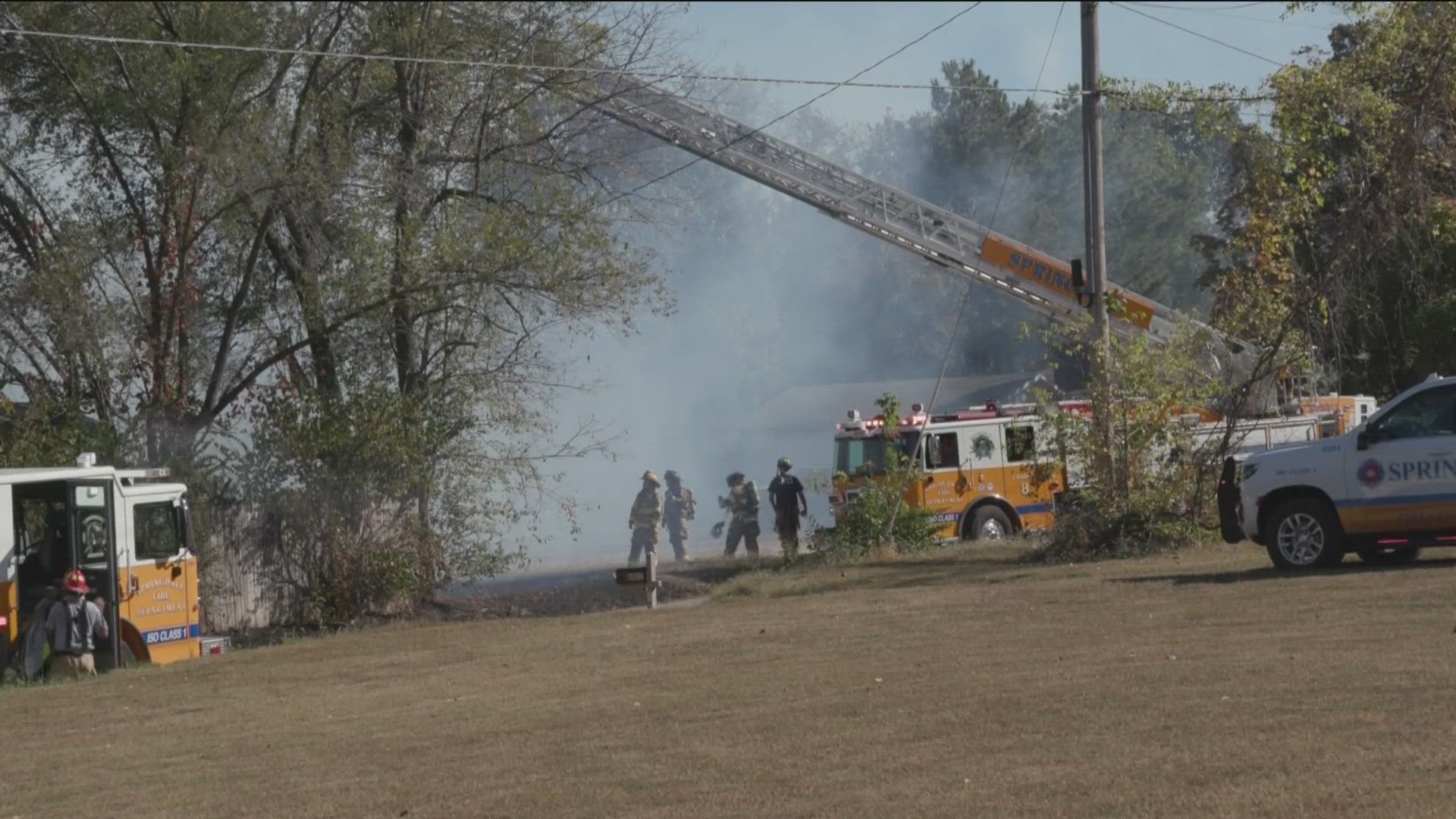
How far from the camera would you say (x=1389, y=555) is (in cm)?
1681

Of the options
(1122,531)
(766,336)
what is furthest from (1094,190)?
(766,336)

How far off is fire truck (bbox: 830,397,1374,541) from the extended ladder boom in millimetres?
1984

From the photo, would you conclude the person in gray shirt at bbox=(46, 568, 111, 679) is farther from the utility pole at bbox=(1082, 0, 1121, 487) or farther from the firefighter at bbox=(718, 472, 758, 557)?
the firefighter at bbox=(718, 472, 758, 557)

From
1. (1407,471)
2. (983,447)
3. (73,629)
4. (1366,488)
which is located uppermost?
(983,447)

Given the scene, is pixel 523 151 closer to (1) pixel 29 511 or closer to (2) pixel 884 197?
(2) pixel 884 197

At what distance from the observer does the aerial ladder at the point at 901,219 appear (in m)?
25.3

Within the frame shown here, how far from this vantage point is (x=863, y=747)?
845 cm

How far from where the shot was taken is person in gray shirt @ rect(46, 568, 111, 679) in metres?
15.0

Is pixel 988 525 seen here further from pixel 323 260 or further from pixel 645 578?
pixel 323 260

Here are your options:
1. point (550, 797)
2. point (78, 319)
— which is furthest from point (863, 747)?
point (78, 319)

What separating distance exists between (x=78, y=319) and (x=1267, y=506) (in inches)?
509

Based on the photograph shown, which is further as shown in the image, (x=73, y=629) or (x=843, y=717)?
(x=73, y=629)

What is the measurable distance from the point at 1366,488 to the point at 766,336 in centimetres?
4728

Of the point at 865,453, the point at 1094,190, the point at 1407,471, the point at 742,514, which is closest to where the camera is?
the point at 1407,471
